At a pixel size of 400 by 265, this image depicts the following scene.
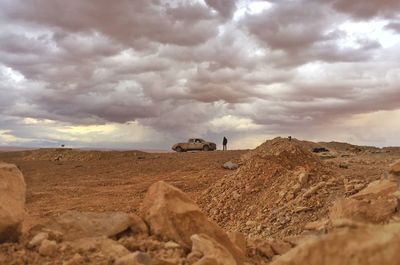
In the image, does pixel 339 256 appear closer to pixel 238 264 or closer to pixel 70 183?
pixel 238 264

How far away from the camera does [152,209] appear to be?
580 centimetres

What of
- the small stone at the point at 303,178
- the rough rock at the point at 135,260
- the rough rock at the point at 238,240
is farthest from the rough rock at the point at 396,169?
the rough rock at the point at 135,260

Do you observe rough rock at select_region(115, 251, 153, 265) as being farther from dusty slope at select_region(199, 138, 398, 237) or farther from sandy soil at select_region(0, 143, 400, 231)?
sandy soil at select_region(0, 143, 400, 231)

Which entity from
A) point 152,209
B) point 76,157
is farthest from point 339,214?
point 76,157

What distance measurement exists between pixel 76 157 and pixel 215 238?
32.8 m

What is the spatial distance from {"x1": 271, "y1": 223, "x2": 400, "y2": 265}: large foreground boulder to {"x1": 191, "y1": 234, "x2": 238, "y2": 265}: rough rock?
90 cm

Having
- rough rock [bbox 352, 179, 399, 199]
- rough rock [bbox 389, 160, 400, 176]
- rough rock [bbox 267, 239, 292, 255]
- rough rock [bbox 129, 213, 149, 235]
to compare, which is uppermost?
rough rock [bbox 389, 160, 400, 176]

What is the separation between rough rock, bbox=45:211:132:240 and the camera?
5504 millimetres

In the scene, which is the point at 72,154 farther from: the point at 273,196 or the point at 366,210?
the point at 366,210

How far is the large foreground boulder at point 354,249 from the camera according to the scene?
3.77 metres

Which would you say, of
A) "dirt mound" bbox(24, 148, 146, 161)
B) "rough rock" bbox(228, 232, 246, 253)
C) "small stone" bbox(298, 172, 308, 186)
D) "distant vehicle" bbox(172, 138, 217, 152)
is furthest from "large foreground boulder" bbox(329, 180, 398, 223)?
"distant vehicle" bbox(172, 138, 217, 152)

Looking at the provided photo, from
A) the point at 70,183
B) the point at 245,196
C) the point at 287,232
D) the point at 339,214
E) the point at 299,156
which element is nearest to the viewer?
the point at 339,214

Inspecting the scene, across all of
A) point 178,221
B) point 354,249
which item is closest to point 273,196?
point 178,221

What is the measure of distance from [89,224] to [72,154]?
110ft
